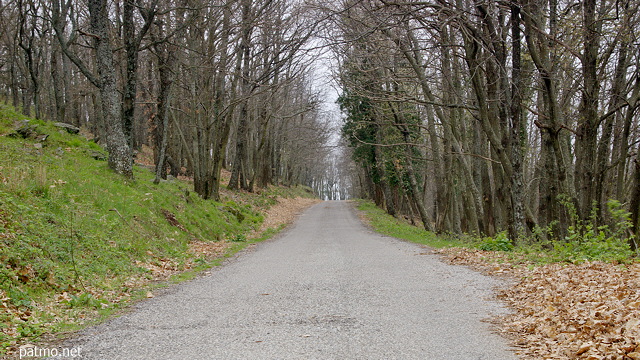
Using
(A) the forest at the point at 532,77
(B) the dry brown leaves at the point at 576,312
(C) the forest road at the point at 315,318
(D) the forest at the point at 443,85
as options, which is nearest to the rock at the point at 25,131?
(D) the forest at the point at 443,85

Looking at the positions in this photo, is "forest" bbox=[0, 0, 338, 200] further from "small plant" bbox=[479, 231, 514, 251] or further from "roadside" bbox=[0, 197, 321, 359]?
"small plant" bbox=[479, 231, 514, 251]

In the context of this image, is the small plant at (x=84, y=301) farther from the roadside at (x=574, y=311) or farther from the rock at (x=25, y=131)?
the rock at (x=25, y=131)

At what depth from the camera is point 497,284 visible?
7.19 metres

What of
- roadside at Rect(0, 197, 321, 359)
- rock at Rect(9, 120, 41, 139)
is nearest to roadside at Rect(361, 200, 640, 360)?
roadside at Rect(0, 197, 321, 359)

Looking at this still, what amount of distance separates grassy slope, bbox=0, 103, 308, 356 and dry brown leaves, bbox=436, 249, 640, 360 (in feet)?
16.8

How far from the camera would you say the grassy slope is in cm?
567

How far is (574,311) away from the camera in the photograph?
4758mm

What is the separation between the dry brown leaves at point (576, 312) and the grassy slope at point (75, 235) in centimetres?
513

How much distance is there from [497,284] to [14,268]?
722cm

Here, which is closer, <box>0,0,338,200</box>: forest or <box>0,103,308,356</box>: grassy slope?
<box>0,103,308,356</box>: grassy slope

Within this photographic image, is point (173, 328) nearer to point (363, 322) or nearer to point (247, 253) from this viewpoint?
point (363, 322)

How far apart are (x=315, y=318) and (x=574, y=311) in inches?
114

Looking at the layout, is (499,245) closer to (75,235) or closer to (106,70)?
(75,235)

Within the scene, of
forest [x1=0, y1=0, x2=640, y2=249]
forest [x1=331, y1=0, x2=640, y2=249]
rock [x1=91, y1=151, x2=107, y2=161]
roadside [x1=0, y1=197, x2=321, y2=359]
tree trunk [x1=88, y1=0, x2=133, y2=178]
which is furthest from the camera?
rock [x1=91, y1=151, x2=107, y2=161]
